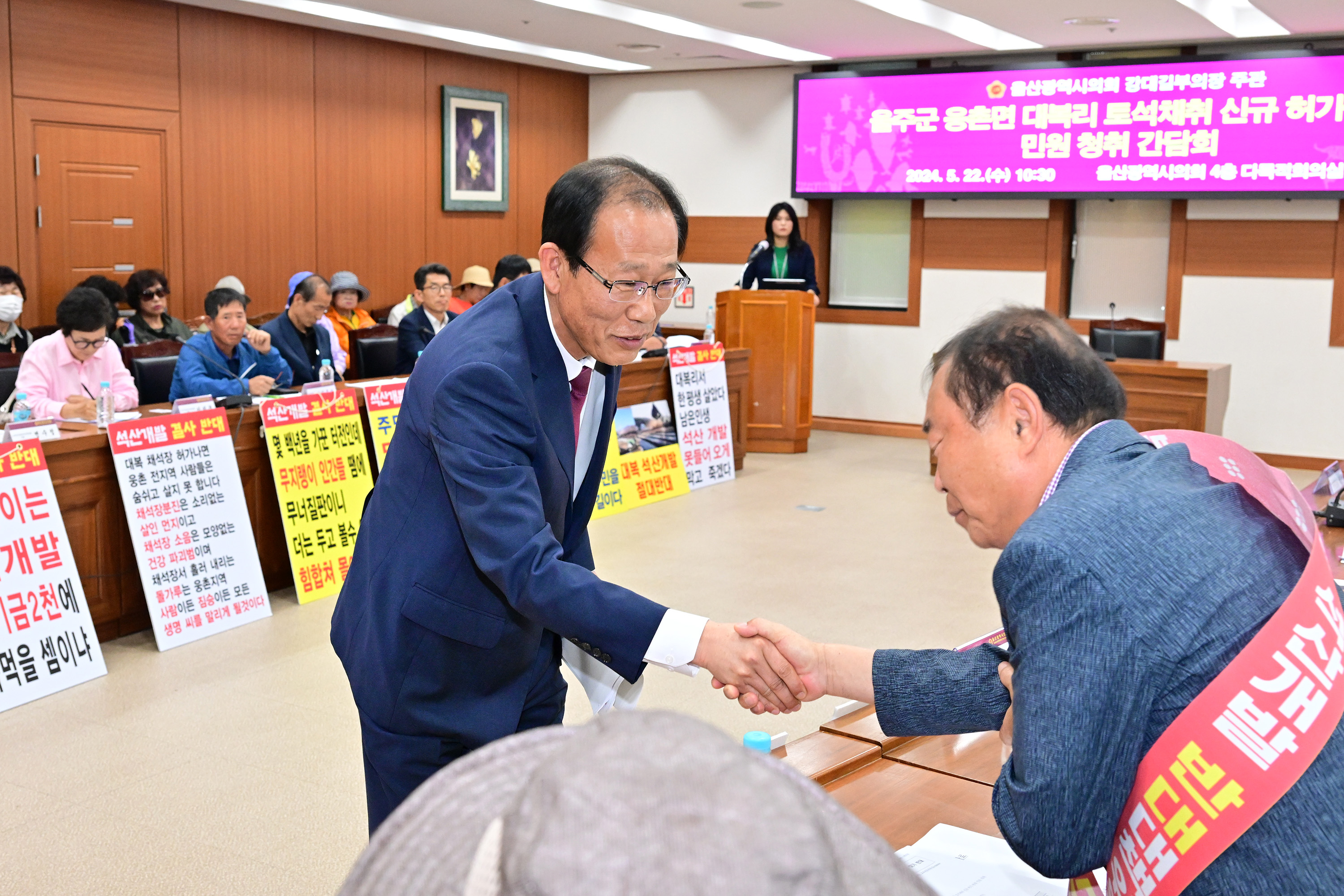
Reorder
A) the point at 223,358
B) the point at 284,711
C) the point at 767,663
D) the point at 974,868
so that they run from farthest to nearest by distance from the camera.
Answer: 1. the point at 223,358
2. the point at 284,711
3. the point at 767,663
4. the point at 974,868

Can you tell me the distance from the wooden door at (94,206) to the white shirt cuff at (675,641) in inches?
244

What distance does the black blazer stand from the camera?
847 centimetres

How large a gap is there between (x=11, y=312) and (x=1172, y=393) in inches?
242

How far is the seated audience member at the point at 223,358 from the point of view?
16.6 feet

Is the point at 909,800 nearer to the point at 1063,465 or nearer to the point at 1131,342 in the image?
the point at 1063,465

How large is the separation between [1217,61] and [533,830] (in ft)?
27.1

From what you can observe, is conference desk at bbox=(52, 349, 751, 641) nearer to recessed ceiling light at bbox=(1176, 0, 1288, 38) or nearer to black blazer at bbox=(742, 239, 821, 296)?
black blazer at bbox=(742, 239, 821, 296)

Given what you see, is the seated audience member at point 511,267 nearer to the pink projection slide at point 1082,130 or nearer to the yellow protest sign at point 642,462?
the yellow protest sign at point 642,462

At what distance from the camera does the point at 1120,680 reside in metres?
0.96

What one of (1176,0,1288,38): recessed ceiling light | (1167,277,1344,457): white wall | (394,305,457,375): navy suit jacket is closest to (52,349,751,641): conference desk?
(394,305,457,375): navy suit jacket

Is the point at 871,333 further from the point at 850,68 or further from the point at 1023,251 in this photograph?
the point at 850,68

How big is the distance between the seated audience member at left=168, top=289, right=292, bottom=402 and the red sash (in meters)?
4.42

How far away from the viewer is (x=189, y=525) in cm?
422

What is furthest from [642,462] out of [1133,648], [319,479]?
[1133,648]
